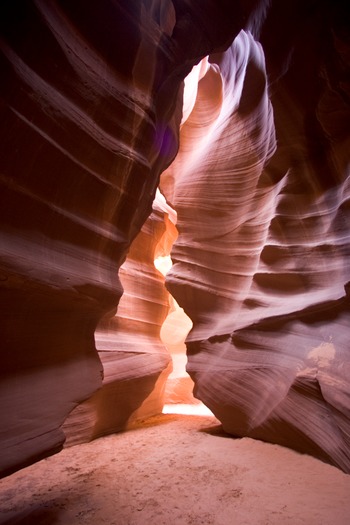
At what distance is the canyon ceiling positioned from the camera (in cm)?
255

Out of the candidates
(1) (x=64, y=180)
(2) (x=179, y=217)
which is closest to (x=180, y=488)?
(1) (x=64, y=180)

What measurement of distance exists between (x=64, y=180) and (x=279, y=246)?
11.7ft

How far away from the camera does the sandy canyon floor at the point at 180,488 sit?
276 centimetres

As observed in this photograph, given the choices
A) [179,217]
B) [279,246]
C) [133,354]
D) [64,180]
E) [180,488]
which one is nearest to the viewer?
[64,180]

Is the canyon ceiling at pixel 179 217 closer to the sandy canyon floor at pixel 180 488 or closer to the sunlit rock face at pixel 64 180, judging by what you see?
the sunlit rock face at pixel 64 180

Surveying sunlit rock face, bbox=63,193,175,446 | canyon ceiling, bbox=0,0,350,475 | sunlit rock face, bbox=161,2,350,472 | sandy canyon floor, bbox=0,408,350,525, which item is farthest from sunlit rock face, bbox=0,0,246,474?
sunlit rock face, bbox=63,193,175,446

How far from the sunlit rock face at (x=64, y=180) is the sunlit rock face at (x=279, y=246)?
219cm

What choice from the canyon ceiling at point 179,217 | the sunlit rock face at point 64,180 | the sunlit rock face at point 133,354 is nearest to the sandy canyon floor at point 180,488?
the canyon ceiling at point 179,217

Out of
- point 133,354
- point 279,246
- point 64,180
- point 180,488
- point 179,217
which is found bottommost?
point 180,488

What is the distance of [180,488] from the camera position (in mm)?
3373

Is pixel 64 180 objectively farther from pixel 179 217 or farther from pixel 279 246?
pixel 179 217

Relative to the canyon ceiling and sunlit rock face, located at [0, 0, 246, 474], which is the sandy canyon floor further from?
sunlit rock face, located at [0, 0, 246, 474]

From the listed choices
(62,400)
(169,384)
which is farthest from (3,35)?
(169,384)

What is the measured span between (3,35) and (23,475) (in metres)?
4.31
